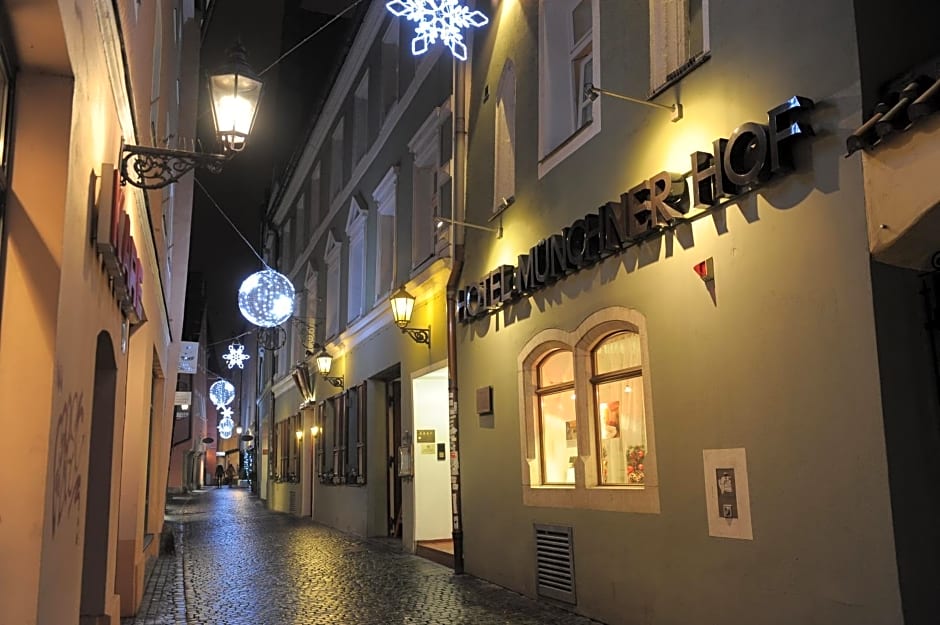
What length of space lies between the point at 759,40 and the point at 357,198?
12.7 metres

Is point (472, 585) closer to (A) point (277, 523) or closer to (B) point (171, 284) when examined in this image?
(B) point (171, 284)

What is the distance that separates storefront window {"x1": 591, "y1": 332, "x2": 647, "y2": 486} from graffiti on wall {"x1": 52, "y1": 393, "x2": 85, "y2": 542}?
4611mm

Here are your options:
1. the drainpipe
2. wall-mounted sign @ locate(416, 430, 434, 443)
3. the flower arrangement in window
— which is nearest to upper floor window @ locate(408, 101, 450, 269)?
the drainpipe

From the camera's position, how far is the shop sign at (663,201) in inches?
220

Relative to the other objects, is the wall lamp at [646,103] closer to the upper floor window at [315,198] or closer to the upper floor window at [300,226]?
the upper floor window at [315,198]

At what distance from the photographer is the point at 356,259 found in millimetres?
18453

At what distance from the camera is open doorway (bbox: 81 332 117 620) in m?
6.34

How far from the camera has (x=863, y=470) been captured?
4.93m

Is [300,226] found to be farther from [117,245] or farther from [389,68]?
[117,245]

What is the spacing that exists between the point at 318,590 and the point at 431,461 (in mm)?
3799

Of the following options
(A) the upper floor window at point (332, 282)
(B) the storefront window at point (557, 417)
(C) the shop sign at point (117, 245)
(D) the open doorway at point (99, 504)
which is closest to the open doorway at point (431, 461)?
(B) the storefront window at point (557, 417)

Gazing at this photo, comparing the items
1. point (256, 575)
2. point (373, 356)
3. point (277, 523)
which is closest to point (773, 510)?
point (256, 575)

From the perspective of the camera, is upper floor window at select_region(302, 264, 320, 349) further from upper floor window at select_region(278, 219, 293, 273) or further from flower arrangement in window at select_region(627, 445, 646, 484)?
flower arrangement in window at select_region(627, 445, 646, 484)

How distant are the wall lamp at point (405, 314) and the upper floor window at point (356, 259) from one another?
4.54 m
